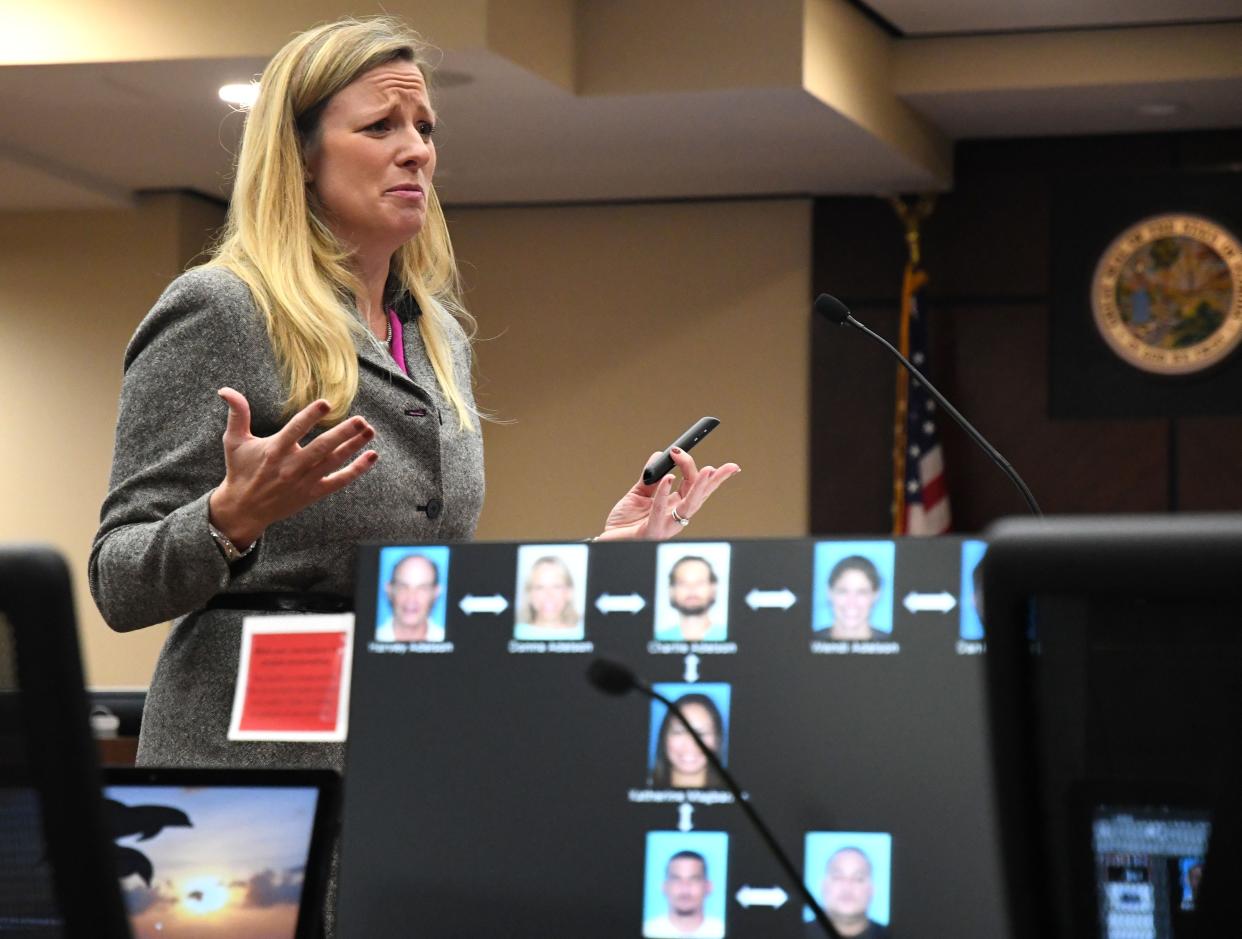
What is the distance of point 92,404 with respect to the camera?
8.35m

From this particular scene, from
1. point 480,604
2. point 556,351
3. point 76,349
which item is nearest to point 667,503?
point 480,604

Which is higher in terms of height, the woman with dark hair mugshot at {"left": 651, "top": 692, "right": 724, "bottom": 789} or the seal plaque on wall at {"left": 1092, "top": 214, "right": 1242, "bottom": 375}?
the seal plaque on wall at {"left": 1092, "top": 214, "right": 1242, "bottom": 375}

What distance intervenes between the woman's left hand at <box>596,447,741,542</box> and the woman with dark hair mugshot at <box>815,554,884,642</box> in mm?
872

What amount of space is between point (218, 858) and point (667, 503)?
96 centimetres

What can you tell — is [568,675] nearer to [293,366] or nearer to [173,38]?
[293,366]

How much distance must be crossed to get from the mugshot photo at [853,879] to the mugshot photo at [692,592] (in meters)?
0.15

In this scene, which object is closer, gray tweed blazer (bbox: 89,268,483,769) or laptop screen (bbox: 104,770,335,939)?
laptop screen (bbox: 104,770,335,939)

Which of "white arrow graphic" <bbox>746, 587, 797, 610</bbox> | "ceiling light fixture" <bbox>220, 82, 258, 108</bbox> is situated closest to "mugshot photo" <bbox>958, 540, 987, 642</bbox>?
"white arrow graphic" <bbox>746, 587, 797, 610</bbox>

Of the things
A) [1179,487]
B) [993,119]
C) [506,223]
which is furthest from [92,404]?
[1179,487]

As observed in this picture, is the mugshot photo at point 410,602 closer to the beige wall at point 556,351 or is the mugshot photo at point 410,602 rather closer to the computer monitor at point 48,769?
the computer monitor at point 48,769

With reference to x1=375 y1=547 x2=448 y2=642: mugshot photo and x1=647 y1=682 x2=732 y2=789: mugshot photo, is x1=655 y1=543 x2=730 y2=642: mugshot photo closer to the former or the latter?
x1=647 y1=682 x2=732 y2=789: mugshot photo

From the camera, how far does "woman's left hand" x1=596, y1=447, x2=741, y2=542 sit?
6.77 feet

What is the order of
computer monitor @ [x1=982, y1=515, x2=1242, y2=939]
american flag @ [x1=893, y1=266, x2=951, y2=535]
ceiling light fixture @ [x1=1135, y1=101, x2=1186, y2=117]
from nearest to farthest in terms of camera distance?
computer monitor @ [x1=982, y1=515, x2=1242, y2=939] → ceiling light fixture @ [x1=1135, y1=101, x2=1186, y2=117] → american flag @ [x1=893, y1=266, x2=951, y2=535]

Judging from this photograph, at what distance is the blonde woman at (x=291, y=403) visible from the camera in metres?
1.59
